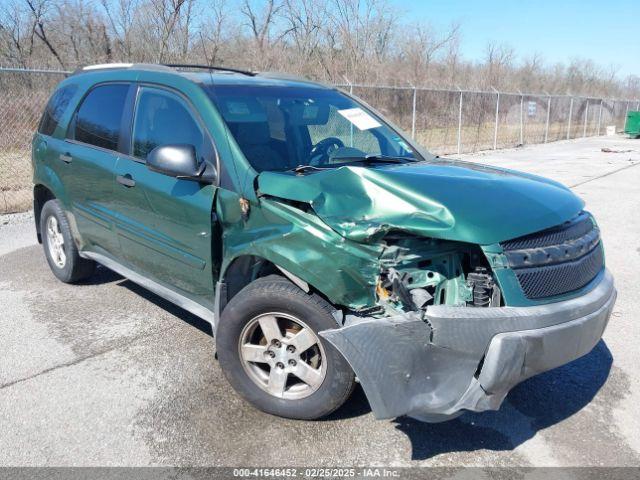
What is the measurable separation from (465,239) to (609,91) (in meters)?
54.3

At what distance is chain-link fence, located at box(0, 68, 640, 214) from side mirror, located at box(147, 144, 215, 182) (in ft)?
19.7

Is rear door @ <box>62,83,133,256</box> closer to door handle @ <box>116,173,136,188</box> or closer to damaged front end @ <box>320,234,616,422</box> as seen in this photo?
door handle @ <box>116,173,136,188</box>

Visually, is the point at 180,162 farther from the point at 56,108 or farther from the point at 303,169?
the point at 56,108

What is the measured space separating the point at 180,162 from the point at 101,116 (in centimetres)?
158

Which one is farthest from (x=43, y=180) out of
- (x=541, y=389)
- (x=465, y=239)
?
(x=541, y=389)

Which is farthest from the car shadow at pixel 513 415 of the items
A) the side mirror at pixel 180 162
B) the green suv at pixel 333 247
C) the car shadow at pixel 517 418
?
the side mirror at pixel 180 162

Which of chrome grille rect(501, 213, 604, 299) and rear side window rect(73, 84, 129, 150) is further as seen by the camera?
rear side window rect(73, 84, 129, 150)

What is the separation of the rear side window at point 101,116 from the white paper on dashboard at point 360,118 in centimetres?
162

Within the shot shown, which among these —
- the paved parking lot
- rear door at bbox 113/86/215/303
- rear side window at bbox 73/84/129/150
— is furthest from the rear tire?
rear door at bbox 113/86/215/303

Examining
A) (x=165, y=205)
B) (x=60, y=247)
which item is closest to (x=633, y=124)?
(x=60, y=247)

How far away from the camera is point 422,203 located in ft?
8.68

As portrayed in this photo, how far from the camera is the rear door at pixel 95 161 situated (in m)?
4.14

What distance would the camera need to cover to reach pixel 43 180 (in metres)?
5.09

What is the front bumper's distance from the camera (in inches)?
96.7
